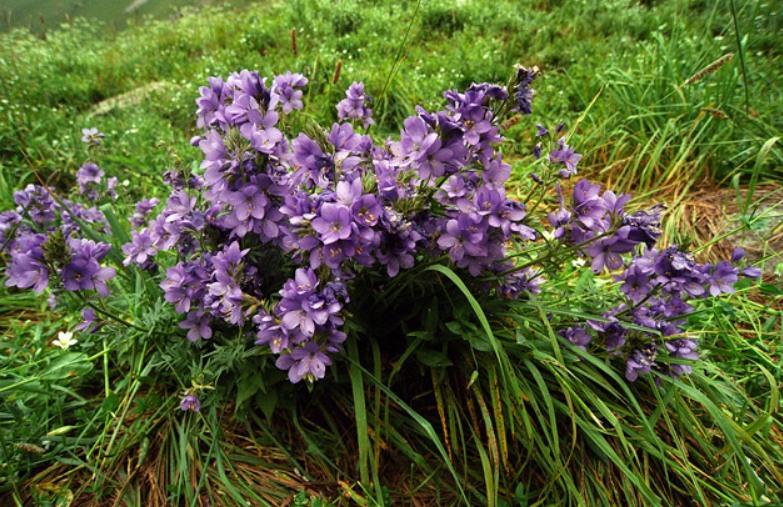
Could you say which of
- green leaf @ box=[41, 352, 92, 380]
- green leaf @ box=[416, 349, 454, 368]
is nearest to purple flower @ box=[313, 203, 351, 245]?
green leaf @ box=[416, 349, 454, 368]

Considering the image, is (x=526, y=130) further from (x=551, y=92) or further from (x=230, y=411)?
(x=230, y=411)

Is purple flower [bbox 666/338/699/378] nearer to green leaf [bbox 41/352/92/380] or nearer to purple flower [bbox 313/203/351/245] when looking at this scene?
purple flower [bbox 313/203/351/245]

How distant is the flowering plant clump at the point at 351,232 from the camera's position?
124 cm

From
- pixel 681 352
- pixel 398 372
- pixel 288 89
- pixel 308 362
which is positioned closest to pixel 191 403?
pixel 308 362

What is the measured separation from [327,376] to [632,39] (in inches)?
191

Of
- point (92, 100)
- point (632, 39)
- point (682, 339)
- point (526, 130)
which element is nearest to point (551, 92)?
point (526, 130)

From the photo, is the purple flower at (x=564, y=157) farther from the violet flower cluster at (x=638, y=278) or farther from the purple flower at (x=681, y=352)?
the purple flower at (x=681, y=352)

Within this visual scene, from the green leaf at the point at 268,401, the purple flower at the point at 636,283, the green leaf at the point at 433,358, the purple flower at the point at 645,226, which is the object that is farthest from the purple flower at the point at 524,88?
the green leaf at the point at 268,401

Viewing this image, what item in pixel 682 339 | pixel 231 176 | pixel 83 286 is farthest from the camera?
pixel 682 339

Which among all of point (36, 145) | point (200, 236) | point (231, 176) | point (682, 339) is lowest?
point (36, 145)

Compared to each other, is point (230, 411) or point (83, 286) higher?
point (83, 286)

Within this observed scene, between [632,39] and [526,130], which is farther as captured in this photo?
[632,39]

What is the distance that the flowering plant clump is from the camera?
4.07 ft

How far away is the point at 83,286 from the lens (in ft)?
4.63
